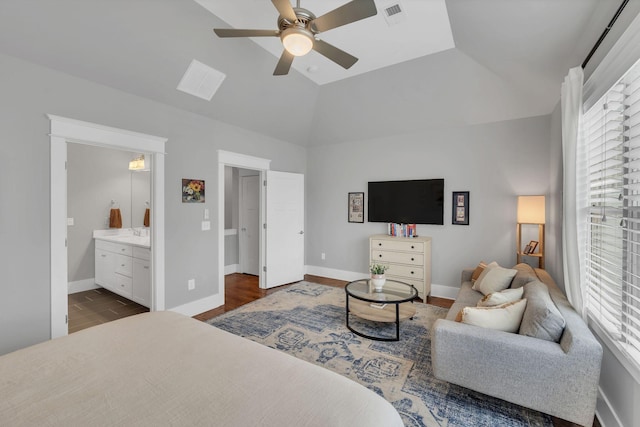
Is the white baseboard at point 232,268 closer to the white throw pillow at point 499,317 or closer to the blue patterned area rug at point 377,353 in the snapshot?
the blue patterned area rug at point 377,353

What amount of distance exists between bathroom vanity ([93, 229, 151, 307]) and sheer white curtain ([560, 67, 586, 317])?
429 cm

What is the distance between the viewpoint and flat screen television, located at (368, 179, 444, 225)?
436cm

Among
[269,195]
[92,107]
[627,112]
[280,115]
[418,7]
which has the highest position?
[418,7]

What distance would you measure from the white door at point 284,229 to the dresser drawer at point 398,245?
149 centimetres

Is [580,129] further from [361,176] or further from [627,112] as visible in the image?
[361,176]

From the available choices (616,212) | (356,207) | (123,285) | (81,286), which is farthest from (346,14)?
(81,286)

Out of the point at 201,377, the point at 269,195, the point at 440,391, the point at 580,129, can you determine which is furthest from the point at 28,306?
the point at 580,129

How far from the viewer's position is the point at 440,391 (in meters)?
2.14

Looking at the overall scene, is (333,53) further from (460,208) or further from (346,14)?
(460,208)

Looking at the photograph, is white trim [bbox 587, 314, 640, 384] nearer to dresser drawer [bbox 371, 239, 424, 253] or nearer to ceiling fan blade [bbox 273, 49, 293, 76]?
dresser drawer [bbox 371, 239, 424, 253]

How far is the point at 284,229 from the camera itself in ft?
16.4

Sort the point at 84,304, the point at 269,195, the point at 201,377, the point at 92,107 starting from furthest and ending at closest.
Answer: the point at 269,195 → the point at 84,304 → the point at 92,107 → the point at 201,377

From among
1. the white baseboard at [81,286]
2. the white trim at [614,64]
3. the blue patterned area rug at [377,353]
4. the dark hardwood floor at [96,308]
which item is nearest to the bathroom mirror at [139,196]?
the white baseboard at [81,286]

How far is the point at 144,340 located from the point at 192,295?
2228 millimetres
